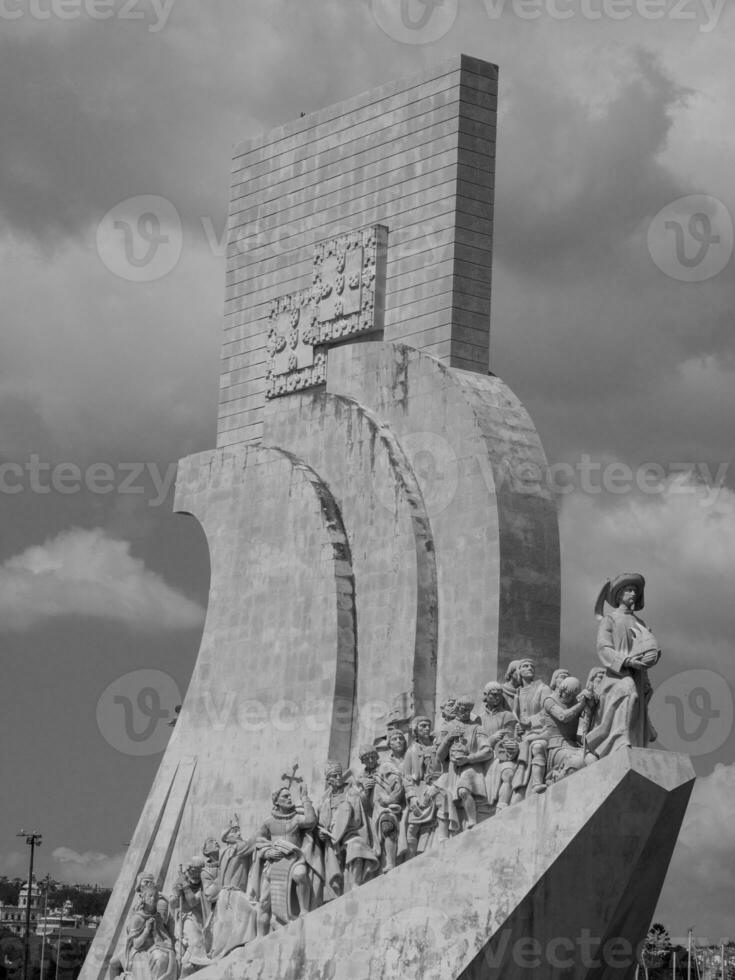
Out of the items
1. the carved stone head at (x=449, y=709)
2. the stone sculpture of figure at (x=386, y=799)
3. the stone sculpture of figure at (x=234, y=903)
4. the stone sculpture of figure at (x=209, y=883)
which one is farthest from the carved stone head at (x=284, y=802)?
the carved stone head at (x=449, y=709)

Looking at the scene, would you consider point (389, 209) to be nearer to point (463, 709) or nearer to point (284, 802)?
point (463, 709)

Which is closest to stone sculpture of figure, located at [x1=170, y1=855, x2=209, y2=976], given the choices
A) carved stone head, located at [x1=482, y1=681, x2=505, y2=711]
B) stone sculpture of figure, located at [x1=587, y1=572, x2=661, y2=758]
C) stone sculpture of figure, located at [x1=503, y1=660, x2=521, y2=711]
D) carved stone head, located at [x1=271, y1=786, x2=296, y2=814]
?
carved stone head, located at [x1=271, y1=786, x2=296, y2=814]

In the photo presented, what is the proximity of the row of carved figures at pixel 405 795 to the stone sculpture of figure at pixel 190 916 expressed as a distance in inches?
0.7

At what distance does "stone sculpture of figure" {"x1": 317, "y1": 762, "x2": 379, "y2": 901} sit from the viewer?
51.2 ft

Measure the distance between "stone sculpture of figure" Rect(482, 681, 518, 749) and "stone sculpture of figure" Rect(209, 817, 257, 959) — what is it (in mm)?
2469

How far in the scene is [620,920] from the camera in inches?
578

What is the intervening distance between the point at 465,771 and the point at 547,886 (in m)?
1.37

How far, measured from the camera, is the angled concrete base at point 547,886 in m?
14.1

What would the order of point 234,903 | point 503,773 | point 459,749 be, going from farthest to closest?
point 234,903
point 459,749
point 503,773

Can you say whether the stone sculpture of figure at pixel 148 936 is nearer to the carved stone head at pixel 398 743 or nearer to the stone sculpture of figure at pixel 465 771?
the carved stone head at pixel 398 743

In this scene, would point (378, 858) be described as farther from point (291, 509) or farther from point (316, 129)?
point (316, 129)

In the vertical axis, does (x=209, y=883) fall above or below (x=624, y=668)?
below

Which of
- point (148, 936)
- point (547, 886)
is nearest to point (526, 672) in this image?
point (547, 886)

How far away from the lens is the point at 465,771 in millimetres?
15211
